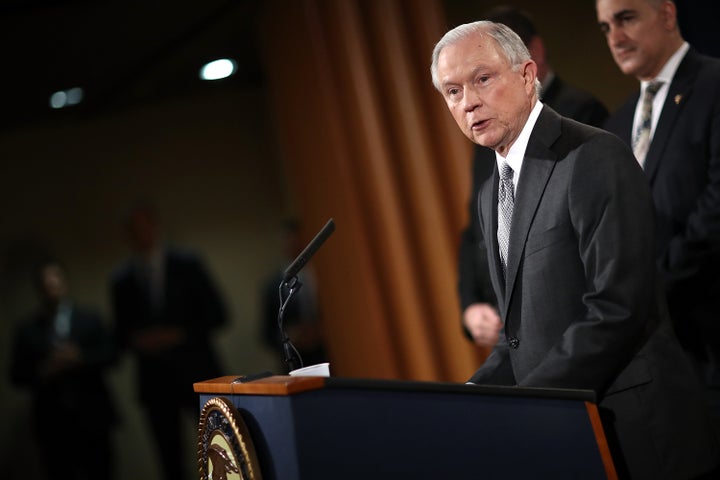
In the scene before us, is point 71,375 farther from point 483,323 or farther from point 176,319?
point 483,323

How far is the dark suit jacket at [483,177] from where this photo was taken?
2.09m

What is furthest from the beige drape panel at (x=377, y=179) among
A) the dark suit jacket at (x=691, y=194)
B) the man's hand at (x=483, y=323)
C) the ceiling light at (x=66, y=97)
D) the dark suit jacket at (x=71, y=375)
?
the ceiling light at (x=66, y=97)

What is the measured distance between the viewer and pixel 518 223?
5.24 ft

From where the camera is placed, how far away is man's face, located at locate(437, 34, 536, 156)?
157cm

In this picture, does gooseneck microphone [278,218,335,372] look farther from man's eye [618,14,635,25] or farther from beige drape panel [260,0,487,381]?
beige drape panel [260,0,487,381]

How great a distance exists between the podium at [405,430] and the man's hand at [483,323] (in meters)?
0.86

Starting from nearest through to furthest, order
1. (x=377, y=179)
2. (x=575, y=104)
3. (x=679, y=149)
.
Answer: (x=679, y=149)
(x=575, y=104)
(x=377, y=179)

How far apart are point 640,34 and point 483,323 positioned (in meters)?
0.82

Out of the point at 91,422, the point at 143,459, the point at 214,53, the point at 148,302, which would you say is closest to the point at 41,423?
the point at 91,422

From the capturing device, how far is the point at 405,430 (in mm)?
1396

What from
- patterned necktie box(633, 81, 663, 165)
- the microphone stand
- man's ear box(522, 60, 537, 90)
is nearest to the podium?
the microphone stand

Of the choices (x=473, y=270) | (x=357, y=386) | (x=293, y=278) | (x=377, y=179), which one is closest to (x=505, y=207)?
(x=293, y=278)

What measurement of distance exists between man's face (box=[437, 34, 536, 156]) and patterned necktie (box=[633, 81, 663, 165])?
503 mm

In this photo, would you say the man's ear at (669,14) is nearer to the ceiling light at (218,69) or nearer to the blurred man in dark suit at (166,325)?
the blurred man in dark suit at (166,325)
